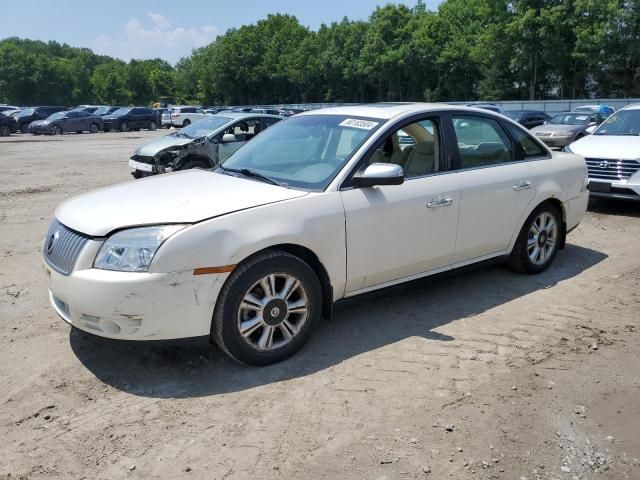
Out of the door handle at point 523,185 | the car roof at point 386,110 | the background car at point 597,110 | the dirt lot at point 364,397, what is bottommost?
the dirt lot at point 364,397

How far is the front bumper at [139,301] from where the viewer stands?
3.42 m

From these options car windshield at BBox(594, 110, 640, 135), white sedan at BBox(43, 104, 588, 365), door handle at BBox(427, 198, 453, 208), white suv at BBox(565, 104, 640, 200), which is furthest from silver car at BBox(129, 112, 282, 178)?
door handle at BBox(427, 198, 453, 208)

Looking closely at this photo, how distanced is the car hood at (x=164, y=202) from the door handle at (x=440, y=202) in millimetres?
1118

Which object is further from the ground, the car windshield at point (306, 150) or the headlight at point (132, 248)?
the car windshield at point (306, 150)

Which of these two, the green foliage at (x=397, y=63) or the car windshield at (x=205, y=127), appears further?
the green foliage at (x=397, y=63)

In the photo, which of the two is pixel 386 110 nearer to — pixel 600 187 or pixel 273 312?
pixel 273 312

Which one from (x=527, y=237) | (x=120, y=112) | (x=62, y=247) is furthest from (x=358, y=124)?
(x=120, y=112)

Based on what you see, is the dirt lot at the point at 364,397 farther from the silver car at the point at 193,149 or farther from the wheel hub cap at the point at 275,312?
the silver car at the point at 193,149

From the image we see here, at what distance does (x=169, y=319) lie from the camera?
138 inches

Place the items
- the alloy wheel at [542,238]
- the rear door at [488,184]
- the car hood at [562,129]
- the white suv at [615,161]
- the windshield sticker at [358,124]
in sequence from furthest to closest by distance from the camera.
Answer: the car hood at [562,129] → the white suv at [615,161] → the alloy wheel at [542,238] → the rear door at [488,184] → the windshield sticker at [358,124]

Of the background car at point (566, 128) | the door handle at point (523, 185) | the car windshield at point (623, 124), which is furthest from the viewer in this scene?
the background car at point (566, 128)

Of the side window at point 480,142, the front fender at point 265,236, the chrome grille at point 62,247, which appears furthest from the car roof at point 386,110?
the chrome grille at point 62,247

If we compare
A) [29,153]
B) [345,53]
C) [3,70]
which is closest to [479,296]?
[29,153]

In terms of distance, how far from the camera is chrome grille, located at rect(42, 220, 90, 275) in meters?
3.64
